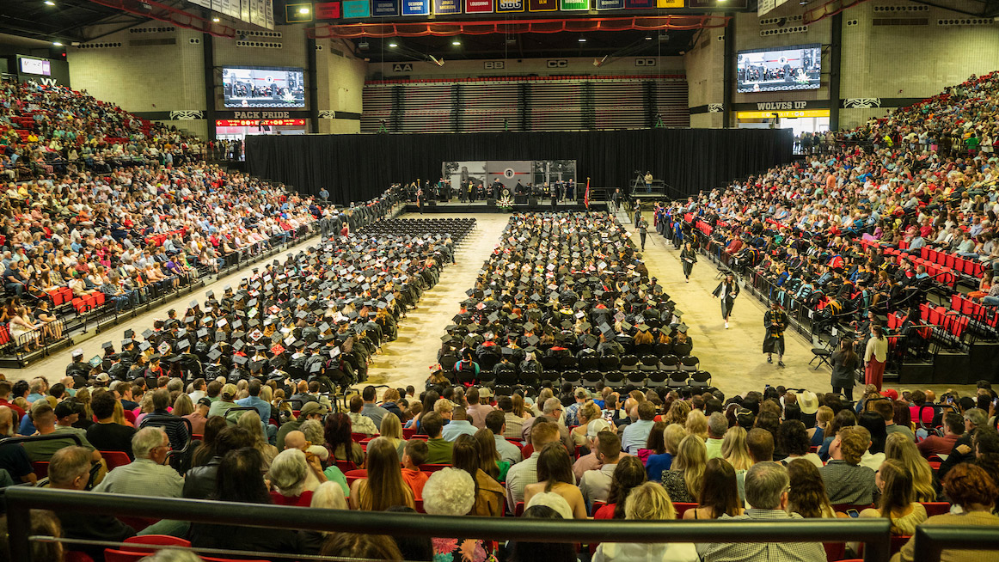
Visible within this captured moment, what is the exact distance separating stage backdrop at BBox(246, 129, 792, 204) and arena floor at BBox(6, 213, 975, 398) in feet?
47.1

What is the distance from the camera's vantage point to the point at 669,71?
44781 millimetres

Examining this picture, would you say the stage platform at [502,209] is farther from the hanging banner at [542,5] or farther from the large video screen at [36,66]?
the large video screen at [36,66]

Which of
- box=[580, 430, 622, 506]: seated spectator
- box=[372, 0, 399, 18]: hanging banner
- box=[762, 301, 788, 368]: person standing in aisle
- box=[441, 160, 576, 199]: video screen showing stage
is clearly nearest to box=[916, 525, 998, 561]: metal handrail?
box=[580, 430, 622, 506]: seated spectator

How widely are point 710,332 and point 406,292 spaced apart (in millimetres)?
7158

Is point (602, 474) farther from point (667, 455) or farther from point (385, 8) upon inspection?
point (385, 8)

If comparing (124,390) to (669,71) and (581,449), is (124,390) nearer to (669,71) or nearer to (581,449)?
(581,449)

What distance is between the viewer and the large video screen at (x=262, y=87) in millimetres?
38781

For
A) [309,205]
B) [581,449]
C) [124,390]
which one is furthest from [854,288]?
[309,205]

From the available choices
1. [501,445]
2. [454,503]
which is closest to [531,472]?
[454,503]

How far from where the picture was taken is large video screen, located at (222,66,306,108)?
38781 mm

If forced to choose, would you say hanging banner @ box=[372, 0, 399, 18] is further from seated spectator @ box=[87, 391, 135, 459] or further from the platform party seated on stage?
seated spectator @ box=[87, 391, 135, 459]

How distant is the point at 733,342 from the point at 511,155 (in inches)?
973

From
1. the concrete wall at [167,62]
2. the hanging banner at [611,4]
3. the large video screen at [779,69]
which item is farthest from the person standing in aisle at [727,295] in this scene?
the concrete wall at [167,62]

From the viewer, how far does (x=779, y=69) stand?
35.7m
